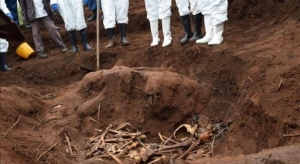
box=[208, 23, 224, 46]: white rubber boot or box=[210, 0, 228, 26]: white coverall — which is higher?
box=[210, 0, 228, 26]: white coverall

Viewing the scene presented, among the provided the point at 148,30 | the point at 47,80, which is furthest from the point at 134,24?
the point at 47,80

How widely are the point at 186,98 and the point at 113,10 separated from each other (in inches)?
133

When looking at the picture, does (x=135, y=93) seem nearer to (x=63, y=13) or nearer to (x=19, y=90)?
(x=19, y=90)

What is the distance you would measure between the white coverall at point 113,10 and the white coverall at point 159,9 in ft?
2.19

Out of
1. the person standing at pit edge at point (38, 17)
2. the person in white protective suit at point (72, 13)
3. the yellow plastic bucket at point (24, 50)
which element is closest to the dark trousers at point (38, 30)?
the person standing at pit edge at point (38, 17)

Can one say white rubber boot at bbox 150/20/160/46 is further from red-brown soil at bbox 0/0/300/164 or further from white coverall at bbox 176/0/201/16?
white coverall at bbox 176/0/201/16

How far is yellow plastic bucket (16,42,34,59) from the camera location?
32.9ft

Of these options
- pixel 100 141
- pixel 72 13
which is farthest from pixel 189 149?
pixel 72 13

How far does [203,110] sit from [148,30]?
5.11m

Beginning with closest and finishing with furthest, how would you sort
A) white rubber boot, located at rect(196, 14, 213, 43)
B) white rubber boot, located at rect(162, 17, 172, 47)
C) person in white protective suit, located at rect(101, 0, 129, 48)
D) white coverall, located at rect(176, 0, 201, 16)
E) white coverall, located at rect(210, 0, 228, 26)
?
white coverall, located at rect(210, 0, 228, 26)
white rubber boot, located at rect(196, 14, 213, 43)
white coverall, located at rect(176, 0, 201, 16)
white rubber boot, located at rect(162, 17, 172, 47)
person in white protective suit, located at rect(101, 0, 129, 48)

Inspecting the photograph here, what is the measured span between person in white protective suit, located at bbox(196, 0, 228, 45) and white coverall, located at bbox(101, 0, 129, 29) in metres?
1.84

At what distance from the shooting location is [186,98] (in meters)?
6.52

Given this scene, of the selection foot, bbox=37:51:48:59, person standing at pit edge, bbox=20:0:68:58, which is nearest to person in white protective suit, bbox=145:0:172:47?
person standing at pit edge, bbox=20:0:68:58

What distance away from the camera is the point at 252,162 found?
4.45 meters
